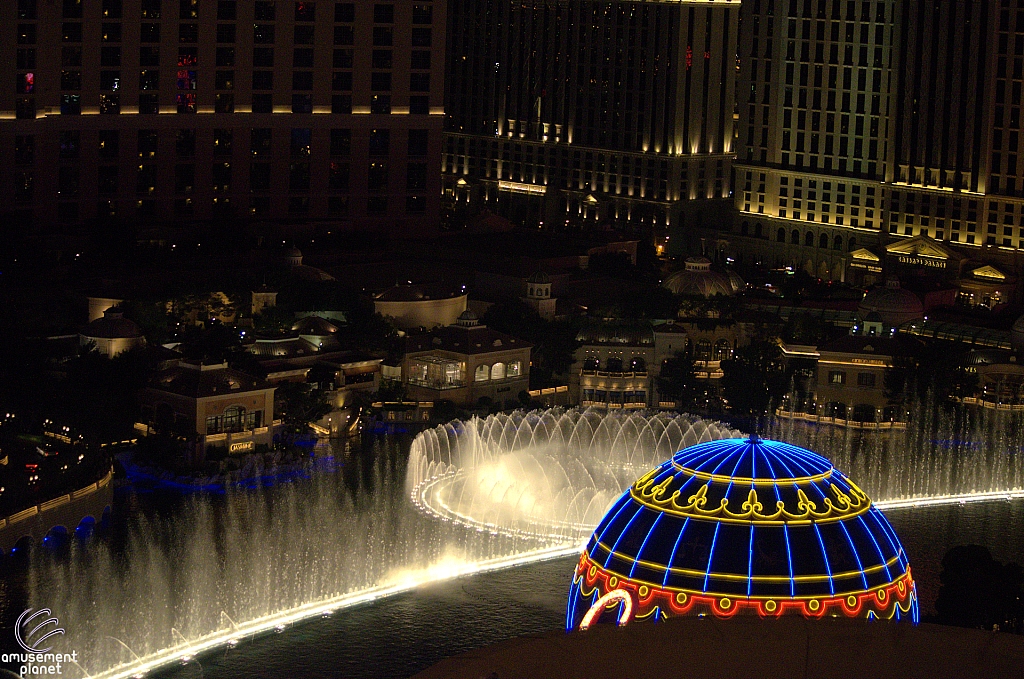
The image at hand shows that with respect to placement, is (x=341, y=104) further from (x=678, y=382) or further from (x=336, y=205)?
(x=678, y=382)

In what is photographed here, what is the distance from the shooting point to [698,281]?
69438mm

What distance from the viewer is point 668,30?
93.2 meters

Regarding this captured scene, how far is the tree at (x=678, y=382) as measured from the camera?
193ft

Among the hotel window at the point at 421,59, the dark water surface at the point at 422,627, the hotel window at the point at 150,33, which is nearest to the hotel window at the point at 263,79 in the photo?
the hotel window at the point at 150,33

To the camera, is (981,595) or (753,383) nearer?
(981,595)

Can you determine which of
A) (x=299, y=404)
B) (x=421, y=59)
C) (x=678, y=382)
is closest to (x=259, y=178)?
(x=421, y=59)

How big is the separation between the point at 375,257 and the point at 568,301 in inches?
442

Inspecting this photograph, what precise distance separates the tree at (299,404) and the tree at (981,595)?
22.6m

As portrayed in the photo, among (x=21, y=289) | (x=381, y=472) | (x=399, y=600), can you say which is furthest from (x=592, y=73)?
(x=399, y=600)

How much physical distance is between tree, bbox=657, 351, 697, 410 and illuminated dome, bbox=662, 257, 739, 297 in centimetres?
884

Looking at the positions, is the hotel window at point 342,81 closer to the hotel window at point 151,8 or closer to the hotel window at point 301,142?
the hotel window at point 301,142

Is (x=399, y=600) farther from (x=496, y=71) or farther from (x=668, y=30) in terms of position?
(x=496, y=71)

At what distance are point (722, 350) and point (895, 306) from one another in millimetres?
8152

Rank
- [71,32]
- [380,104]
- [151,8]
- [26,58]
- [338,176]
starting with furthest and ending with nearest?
[338,176] < [380,104] < [151,8] < [71,32] < [26,58]
